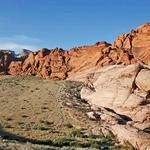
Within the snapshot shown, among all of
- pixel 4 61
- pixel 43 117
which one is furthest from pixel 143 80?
pixel 4 61

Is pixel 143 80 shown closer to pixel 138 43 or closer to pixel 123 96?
pixel 123 96

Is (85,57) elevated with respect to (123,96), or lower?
elevated

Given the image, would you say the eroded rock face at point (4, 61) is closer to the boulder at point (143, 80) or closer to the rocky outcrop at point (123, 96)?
the rocky outcrop at point (123, 96)

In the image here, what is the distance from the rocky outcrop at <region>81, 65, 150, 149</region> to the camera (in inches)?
1903

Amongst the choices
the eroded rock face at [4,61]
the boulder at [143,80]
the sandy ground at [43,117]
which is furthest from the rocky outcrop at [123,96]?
the eroded rock face at [4,61]

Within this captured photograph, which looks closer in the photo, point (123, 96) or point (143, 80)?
point (123, 96)

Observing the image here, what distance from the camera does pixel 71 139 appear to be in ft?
135

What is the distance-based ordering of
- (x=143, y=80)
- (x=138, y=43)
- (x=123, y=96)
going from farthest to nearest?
(x=138, y=43)
(x=143, y=80)
(x=123, y=96)

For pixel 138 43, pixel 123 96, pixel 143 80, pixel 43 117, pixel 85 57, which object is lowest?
pixel 43 117

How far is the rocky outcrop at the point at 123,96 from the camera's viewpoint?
48.3 m

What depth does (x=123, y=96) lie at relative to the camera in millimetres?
54125

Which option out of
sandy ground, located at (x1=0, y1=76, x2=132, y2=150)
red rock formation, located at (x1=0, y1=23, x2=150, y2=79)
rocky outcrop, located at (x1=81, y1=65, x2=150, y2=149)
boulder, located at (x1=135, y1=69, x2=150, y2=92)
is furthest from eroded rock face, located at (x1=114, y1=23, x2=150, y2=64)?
boulder, located at (x1=135, y1=69, x2=150, y2=92)

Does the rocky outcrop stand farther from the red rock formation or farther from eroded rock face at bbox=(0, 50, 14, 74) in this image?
eroded rock face at bbox=(0, 50, 14, 74)

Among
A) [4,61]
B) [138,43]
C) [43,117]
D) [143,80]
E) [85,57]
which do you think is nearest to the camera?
[43,117]
